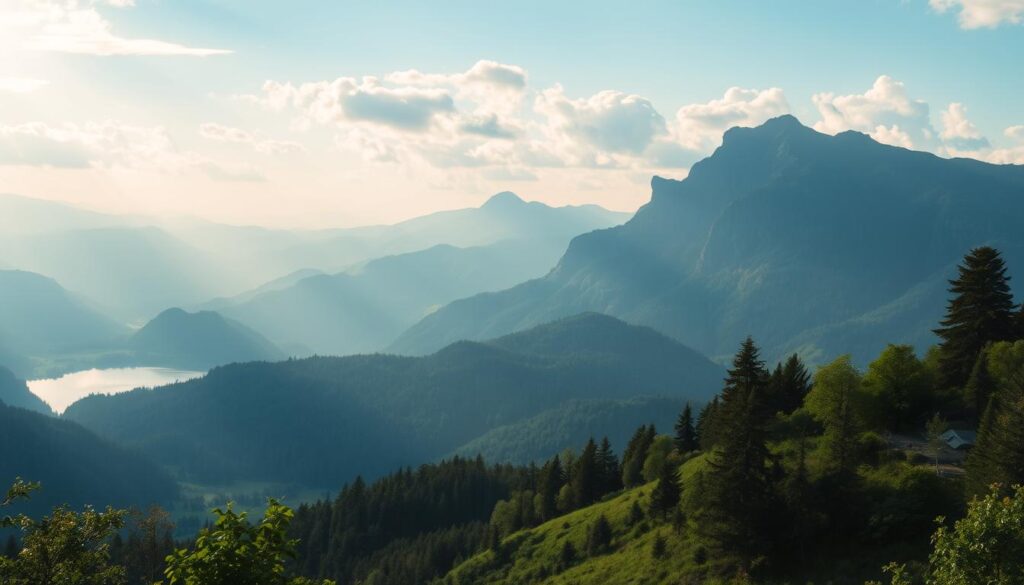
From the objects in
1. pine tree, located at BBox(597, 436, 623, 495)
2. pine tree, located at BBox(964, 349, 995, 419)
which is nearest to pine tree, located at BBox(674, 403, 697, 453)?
pine tree, located at BBox(597, 436, 623, 495)

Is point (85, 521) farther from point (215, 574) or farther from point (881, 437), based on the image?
point (881, 437)

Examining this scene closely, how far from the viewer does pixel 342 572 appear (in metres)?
140

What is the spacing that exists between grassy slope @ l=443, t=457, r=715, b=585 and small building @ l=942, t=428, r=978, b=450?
23.8 meters

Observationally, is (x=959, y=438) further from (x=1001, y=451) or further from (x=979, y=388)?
(x=1001, y=451)

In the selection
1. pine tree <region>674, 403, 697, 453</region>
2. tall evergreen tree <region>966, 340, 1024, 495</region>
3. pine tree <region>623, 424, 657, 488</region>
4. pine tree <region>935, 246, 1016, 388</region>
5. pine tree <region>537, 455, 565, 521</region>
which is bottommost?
pine tree <region>537, 455, 565, 521</region>

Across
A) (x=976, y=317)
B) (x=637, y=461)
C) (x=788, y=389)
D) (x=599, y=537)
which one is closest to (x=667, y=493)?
(x=599, y=537)

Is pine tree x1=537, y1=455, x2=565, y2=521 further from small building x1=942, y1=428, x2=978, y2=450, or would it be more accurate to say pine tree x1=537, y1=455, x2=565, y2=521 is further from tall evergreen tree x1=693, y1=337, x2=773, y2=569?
small building x1=942, y1=428, x2=978, y2=450

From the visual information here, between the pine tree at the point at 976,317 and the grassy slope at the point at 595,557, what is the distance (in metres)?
29.8

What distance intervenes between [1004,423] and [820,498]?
41.2ft

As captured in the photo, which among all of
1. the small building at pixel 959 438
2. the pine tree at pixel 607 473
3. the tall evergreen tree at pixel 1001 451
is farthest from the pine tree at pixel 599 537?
the tall evergreen tree at pixel 1001 451

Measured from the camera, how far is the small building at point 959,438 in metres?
60.0

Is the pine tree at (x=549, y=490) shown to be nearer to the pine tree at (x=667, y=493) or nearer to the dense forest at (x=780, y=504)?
the dense forest at (x=780, y=504)

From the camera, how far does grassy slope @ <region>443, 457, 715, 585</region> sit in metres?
62.4

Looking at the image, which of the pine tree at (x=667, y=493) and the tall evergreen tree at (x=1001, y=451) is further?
the pine tree at (x=667, y=493)
